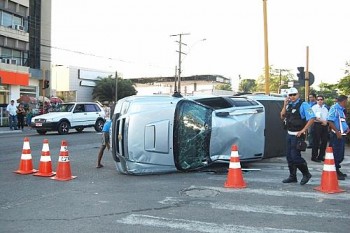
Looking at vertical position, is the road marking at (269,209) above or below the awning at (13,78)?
below

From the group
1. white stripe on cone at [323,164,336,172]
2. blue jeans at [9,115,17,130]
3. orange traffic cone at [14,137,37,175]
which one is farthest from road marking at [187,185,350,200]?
blue jeans at [9,115,17,130]

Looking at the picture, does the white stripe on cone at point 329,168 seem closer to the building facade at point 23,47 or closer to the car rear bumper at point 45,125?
the car rear bumper at point 45,125

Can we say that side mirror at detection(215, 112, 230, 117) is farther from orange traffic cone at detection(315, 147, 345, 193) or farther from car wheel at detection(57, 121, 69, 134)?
car wheel at detection(57, 121, 69, 134)

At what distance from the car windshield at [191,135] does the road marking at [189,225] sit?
322 cm

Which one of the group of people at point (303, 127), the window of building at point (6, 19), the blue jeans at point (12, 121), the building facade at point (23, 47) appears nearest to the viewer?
the group of people at point (303, 127)

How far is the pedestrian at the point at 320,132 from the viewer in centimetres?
1073

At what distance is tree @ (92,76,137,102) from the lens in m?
72.8

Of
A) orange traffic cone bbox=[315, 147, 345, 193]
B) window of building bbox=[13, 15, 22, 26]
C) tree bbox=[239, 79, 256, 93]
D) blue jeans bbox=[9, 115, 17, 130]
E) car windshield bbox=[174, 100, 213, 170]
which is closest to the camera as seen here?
orange traffic cone bbox=[315, 147, 345, 193]

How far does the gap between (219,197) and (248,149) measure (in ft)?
9.50

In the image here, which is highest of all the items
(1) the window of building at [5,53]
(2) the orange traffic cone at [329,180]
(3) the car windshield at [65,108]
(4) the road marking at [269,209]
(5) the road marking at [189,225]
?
(1) the window of building at [5,53]

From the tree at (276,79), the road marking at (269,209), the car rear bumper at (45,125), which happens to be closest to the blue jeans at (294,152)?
the road marking at (269,209)

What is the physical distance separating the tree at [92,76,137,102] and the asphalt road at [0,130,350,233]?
64.0 meters

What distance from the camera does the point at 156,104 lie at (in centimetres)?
862

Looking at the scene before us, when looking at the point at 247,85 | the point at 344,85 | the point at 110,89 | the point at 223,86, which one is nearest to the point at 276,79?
the point at 223,86
